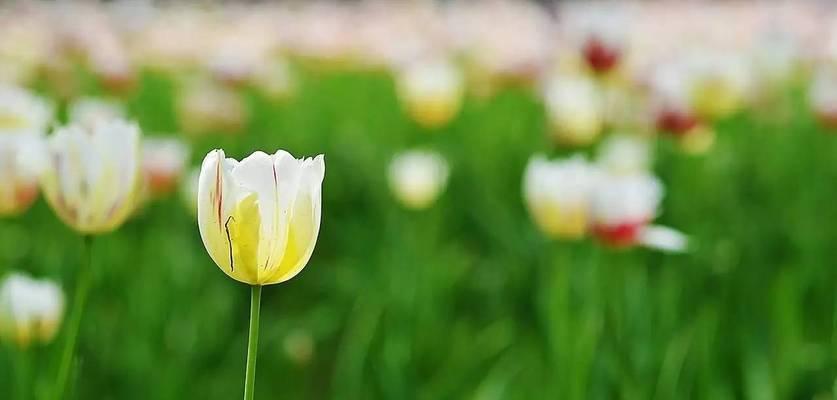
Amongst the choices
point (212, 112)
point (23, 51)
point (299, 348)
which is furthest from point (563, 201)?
point (23, 51)

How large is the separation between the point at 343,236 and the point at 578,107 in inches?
24.9

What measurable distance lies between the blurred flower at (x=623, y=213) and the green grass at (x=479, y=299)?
3.6 inches

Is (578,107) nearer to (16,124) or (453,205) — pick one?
(453,205)

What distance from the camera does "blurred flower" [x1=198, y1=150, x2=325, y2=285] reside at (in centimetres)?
62

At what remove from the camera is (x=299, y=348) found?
5.05ft

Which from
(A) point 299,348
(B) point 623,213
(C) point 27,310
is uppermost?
(B) point 623,213

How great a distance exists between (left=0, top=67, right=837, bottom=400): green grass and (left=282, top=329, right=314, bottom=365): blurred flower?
0.08 ft

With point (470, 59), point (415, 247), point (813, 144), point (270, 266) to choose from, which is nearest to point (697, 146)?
point (415, 247)

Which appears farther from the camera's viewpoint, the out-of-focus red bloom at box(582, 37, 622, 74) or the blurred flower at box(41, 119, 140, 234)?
the out-of-focus red bloom at box(582, 37, 622, 74)

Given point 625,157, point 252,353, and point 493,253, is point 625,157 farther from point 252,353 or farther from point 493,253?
point 252,353

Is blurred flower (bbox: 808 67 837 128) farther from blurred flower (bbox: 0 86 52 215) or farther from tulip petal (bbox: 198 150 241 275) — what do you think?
tulip petal (bbox: 198 150 241 275)

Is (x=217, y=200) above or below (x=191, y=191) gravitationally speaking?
above

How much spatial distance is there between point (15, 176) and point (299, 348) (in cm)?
62

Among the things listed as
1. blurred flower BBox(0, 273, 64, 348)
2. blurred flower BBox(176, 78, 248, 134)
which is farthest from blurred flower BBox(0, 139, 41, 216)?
blurred flower BBox(176, 78, 248, 134)
